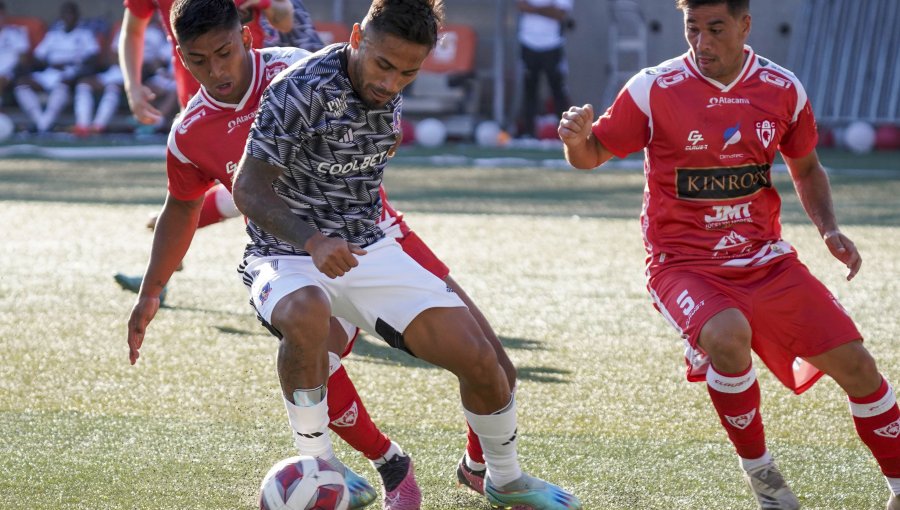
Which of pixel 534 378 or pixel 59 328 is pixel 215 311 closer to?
pixel 59 328

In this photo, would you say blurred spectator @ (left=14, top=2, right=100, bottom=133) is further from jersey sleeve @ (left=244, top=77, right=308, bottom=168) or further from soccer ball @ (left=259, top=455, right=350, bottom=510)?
soccer ball @ (left=259, top=455, right=350, bottom=510)

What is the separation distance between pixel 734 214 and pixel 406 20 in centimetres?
134

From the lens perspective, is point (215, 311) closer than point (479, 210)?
Yes

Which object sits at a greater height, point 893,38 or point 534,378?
point 534,378

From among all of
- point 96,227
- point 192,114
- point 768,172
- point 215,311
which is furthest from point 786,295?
point 96,227

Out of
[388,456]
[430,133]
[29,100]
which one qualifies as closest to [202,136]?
[388,456]

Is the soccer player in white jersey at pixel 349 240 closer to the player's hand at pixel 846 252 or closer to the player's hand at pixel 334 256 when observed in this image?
the player's hand at pixel 334 256

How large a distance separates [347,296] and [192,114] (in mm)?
904

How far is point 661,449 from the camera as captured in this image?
4.54m

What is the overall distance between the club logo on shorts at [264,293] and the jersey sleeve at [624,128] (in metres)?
1.29

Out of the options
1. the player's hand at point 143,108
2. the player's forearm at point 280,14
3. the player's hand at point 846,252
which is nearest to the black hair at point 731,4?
the player's hand at point 846,252

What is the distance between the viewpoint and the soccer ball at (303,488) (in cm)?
356

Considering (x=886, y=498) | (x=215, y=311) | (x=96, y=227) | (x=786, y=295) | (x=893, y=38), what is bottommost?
(x=893, y=38)

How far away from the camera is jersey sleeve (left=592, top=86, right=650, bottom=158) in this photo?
171 inches
